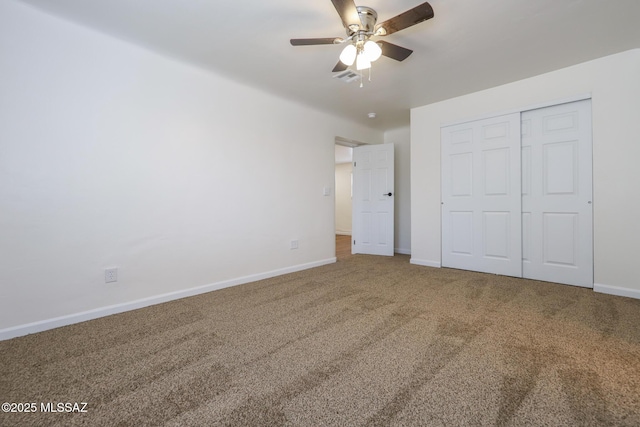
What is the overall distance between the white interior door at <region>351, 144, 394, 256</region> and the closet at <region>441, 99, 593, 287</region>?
112 centimetres

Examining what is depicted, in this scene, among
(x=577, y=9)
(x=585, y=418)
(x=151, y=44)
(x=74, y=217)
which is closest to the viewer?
(x=585, y=418)

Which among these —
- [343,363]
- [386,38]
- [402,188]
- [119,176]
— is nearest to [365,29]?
[386,38]

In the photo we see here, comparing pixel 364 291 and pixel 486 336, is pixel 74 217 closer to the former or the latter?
pixel 364 291

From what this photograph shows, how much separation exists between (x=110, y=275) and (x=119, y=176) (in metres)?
0.85

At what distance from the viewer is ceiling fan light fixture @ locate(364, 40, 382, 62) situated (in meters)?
1.86

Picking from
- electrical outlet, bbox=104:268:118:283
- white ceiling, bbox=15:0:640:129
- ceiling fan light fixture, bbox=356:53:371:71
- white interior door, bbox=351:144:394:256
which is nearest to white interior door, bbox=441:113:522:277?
white ceiling, bbox=15:0:640:129

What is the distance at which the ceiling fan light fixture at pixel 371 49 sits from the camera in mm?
1859

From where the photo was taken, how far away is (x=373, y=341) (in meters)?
1.75

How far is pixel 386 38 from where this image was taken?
2311 millimetres

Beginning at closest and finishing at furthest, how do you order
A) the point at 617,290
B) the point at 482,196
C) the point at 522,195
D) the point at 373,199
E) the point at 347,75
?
the point at 617,290 < the point at 347,75 < the point at 522,195 < the point at 482,196 < the point at 373,199

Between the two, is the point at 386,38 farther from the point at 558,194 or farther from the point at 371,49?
the point at 558,194

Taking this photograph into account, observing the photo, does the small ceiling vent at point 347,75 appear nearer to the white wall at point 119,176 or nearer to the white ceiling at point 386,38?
the white ceiling at point 386,38

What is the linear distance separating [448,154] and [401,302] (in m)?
2.36

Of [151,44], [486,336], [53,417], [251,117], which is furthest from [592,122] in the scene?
[53,417]
